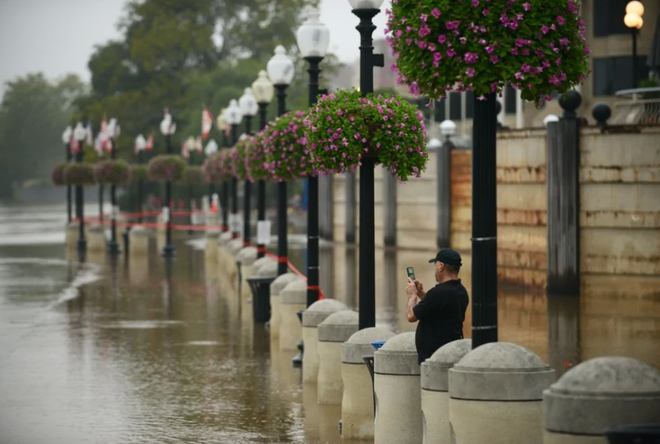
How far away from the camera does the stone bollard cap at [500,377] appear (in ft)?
28.7

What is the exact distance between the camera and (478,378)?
28.8ft

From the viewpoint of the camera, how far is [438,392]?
9680 millimetres

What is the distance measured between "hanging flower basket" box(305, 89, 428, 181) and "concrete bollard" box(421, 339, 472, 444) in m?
4.09

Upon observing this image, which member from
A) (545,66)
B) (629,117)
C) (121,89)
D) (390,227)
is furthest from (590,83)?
(121,89)

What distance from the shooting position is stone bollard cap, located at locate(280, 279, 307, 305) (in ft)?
63.0

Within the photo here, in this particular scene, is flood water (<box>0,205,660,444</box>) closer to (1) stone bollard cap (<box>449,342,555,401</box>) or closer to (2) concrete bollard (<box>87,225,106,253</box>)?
(1) stone bollard cap (<box>449,342,555,401</box>)

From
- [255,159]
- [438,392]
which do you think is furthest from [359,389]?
[255,159]

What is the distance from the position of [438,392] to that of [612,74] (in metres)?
43.2

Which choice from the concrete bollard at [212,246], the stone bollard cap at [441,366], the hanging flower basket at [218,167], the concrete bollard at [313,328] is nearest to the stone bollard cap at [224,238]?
the concrete bollard at [212,246]

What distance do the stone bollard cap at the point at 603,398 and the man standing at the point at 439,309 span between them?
281 centimetres

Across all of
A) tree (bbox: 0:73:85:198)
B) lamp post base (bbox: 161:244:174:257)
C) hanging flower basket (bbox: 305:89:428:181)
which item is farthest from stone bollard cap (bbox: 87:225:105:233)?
tree (bbox: 0:73:85:198)

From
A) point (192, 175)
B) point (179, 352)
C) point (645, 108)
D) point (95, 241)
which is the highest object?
point (645, 108)

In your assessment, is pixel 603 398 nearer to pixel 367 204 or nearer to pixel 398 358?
pixel 398 358

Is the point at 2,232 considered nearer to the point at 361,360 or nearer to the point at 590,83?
the point at 590,83
